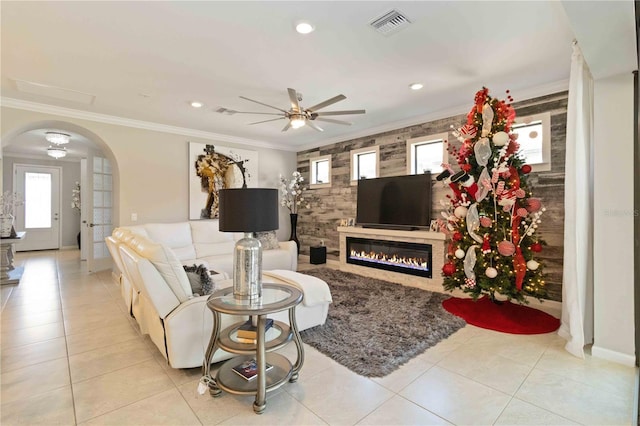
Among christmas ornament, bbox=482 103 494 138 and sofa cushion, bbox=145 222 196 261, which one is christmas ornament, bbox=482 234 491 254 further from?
sofa cushion, bbox=145 222 196 261

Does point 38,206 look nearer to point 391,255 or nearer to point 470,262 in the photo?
point 391,255

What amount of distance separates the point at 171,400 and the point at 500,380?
7.46 feet

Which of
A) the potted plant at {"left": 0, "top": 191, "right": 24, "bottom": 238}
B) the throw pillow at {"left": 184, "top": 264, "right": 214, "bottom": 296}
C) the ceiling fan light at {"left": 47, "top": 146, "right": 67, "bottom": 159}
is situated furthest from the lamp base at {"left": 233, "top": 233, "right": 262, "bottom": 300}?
the ceiling fan light at {"left": 47, "top": 146, "right": 67, "bottom": 159}

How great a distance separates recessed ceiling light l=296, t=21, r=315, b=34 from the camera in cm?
248

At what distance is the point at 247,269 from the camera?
2.09 m

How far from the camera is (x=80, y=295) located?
4.32m

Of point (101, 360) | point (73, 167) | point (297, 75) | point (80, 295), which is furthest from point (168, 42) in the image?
point (73, 167)

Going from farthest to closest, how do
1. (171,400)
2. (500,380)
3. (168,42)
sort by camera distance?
(168,42) < (500,380) < (171,400)

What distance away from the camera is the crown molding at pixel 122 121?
4.22 m

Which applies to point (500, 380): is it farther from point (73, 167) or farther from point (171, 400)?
point (73, 167)

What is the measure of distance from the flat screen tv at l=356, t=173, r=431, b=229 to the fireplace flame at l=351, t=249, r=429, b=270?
50 cm

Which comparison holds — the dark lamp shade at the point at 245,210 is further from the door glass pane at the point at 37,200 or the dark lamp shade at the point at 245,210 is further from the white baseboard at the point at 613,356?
the door glass pane at the point at 37,200

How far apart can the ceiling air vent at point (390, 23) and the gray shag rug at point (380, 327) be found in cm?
269

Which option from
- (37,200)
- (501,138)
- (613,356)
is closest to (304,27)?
(501,138)
